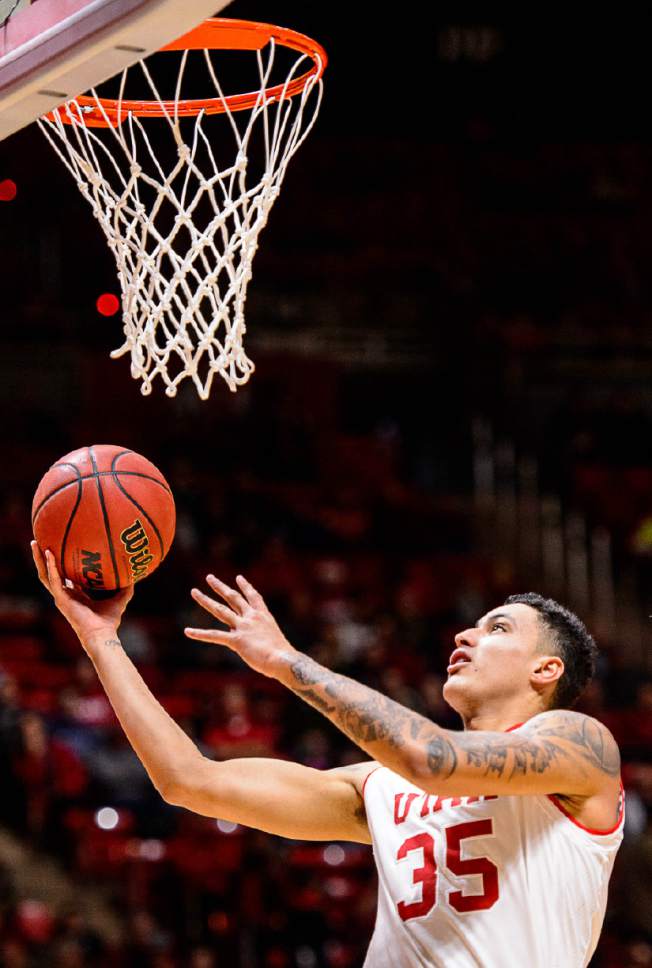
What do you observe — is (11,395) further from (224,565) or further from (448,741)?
(448,741)

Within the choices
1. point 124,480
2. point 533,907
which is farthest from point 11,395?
point 533,907

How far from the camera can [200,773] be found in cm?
299

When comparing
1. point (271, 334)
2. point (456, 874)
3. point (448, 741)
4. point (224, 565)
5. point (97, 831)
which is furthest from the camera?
point (271, 334)

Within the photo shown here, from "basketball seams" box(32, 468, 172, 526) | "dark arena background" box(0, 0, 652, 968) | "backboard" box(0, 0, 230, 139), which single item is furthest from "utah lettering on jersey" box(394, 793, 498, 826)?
"dark arena background" box(0, 0, 652, 968)

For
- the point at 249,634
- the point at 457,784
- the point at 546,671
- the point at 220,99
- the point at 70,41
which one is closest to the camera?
the point at 457,784

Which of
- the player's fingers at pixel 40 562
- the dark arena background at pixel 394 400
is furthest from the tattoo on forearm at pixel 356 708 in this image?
the dark arena background at pixel 394 400

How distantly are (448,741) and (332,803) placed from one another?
631mm

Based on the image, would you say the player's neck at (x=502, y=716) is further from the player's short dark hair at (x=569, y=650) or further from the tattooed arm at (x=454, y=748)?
the tattooed arm at (x=454, y=748)

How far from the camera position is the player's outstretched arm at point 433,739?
2527 millimetres

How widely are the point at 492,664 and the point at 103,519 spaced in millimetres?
890

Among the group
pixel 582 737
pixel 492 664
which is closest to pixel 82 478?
pixel 492 664

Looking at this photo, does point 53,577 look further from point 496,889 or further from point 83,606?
point 496,889

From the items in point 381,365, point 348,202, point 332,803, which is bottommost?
point 381,365

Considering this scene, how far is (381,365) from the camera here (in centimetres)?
1413
